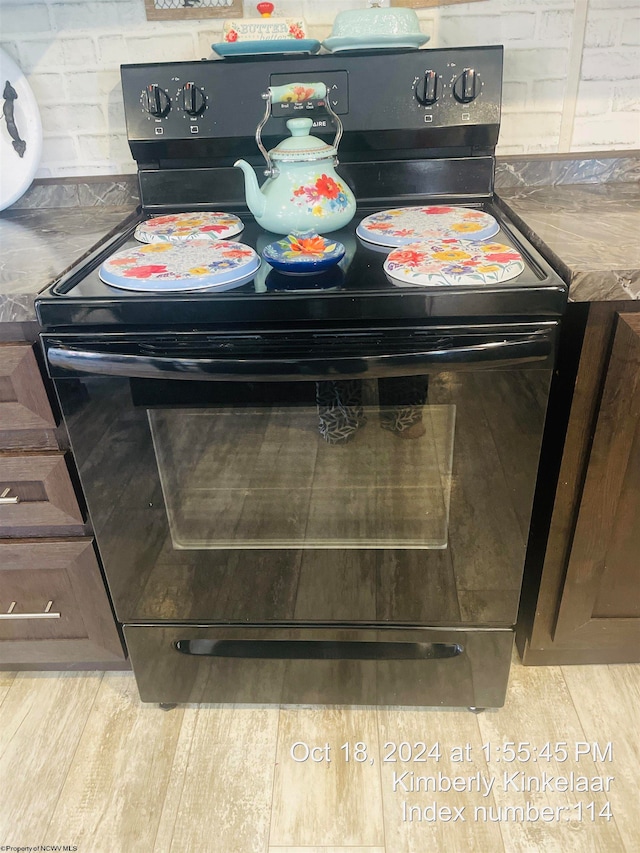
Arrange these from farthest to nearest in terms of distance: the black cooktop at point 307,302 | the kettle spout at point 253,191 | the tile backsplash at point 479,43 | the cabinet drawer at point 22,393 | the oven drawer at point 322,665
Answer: the tile backsplash at point 479,43 → the oven drawer at point 322,665 → the kettle spout at point 253,191 → the cabinet drawer at point 22,393 → the black cooktop at point 307,302

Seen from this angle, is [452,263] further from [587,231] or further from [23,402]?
[23,402]

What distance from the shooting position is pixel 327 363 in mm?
833

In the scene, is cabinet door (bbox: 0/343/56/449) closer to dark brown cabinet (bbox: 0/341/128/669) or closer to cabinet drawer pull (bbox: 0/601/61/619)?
dark brown cabinet (bbox: 0/341/128/669)

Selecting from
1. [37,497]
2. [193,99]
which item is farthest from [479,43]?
[37,497]

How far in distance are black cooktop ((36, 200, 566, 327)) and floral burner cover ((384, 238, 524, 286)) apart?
0.05 ft

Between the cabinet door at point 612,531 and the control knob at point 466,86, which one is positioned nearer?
the cabinet door at point 612,531

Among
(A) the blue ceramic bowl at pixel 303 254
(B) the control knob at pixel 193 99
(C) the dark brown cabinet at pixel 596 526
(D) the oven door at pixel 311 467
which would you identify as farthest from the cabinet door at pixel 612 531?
(B) the control knob at pixel 193 99

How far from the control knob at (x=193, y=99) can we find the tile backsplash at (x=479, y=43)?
187mm

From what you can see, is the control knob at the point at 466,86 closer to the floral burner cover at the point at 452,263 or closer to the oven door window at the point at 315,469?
the floral burner cover at the point at 452,263

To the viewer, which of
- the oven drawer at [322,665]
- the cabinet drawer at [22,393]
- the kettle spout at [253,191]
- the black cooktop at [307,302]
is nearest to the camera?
the black cooktop at [307,302]

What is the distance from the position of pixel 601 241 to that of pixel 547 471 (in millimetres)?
385

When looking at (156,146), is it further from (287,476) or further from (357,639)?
(357,639)

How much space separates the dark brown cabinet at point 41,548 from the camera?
3.18ft

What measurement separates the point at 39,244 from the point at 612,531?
45.4 inches
